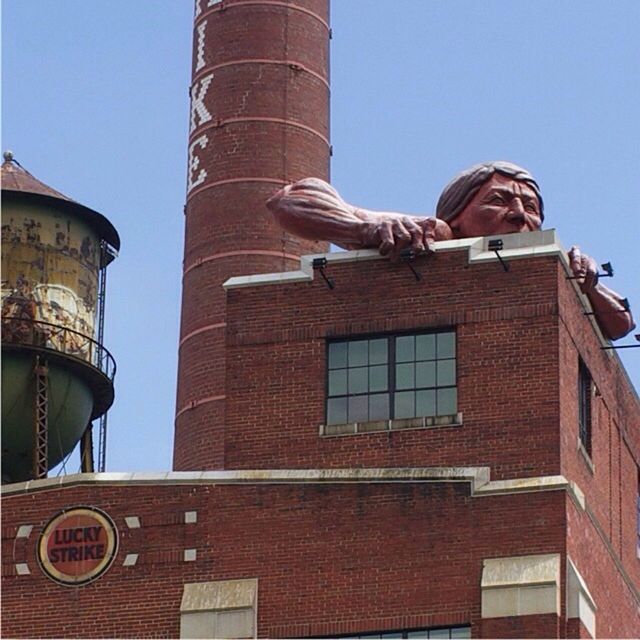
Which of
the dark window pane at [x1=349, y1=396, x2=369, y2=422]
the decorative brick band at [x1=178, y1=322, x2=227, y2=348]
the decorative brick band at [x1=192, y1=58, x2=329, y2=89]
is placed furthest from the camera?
the decorative brick band at [x1=192, y1=58, x2=329, y2=89]

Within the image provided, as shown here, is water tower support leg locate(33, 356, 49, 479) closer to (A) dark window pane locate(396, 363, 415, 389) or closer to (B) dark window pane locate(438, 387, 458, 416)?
(A) dark window pane locate(396, 363, 415, 389)

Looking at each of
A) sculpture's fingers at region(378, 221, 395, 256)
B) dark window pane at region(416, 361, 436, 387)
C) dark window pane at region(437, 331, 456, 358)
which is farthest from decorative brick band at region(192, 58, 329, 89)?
dark window pane at region(416, 361, 436, 387)

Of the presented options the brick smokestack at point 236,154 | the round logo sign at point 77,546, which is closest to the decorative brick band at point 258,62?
the brick smokestack at point 236,154

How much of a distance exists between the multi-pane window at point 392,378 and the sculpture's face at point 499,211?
8.38 feet

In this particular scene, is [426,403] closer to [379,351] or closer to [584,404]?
[379,351]

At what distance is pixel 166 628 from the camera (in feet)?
128

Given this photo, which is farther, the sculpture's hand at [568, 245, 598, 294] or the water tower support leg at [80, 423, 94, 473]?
the water tower support leg at [80, 423, 94, 473]

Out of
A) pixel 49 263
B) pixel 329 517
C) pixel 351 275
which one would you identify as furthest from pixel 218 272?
pixel 329 517

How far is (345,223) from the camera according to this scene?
141 ft

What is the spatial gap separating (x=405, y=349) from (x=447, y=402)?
1.26m

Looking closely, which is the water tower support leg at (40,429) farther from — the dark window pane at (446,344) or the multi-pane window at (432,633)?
the multi-pane window at (432,633)

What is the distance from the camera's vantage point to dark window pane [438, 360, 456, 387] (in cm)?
4131

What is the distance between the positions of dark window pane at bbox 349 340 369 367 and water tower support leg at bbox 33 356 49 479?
1025cm

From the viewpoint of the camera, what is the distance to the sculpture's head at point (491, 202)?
142 feet
